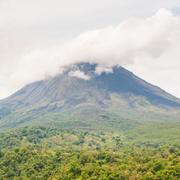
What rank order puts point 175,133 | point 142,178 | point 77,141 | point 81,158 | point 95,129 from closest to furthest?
point 142,178 → point 81,158 → point 77,141 → point 175,133 → point 95,129

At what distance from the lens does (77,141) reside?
150625mm

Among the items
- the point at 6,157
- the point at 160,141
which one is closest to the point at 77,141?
the point at 160,141

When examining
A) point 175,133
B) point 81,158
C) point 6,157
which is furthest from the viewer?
point 175,133

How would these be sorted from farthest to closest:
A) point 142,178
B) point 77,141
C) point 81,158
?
point 77,141 < point 81,158 < point 142,178

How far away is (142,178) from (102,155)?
49.9ft

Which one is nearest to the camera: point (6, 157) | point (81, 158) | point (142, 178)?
point (142, 178)

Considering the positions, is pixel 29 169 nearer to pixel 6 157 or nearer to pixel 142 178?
pixel 6 157

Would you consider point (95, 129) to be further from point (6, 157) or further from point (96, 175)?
point (96, 175)

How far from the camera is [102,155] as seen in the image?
66250 millimetres

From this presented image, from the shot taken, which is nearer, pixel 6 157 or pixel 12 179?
pixel 12 179

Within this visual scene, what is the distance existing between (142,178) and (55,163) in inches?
731

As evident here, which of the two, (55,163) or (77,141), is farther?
(77,141)

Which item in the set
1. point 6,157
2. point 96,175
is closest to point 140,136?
point 6,157

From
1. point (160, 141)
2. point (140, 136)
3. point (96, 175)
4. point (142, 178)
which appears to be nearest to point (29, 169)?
point (96, 175)
